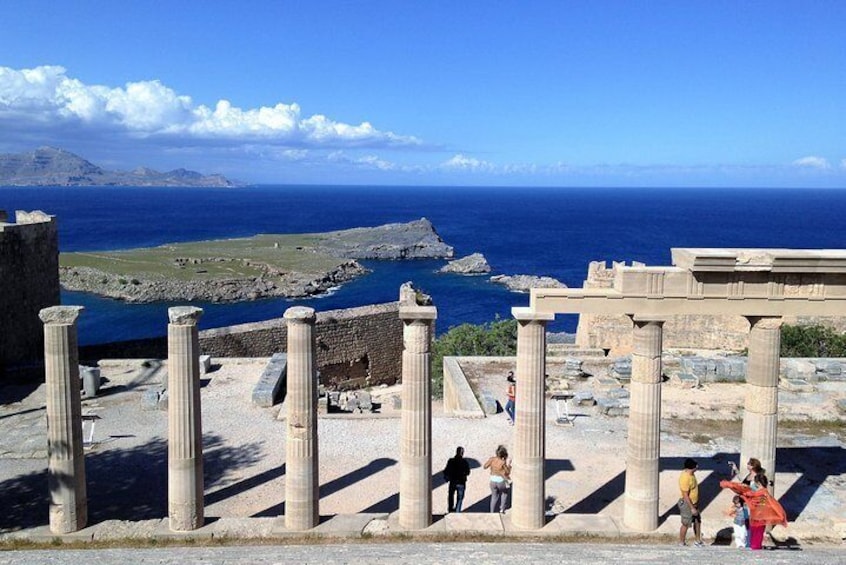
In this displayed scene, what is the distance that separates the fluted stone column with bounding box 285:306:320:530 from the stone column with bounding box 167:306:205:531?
1289 mm

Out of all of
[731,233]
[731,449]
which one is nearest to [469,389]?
[731,449]

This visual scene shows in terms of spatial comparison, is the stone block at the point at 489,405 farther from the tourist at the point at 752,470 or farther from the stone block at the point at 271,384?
the tourist at the point at 752,470

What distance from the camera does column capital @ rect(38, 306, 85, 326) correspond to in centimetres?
1007

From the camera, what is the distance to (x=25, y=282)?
23.5 m

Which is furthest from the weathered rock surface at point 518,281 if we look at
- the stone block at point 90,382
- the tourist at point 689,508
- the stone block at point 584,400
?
the tourist at point 689,508

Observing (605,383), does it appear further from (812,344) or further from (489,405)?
(812,344)

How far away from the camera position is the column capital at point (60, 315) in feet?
33.0

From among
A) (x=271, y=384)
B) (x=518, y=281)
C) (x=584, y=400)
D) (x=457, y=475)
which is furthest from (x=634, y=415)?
(x=518, y=281)

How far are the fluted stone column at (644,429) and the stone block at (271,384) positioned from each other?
10007 mm

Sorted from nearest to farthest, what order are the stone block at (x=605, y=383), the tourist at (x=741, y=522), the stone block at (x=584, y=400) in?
the tourist at (x=741, y=522)
the stone block at (x=584, y=400)
the stone block at (x=605, y=383)

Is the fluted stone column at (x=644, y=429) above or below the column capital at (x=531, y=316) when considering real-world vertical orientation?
below

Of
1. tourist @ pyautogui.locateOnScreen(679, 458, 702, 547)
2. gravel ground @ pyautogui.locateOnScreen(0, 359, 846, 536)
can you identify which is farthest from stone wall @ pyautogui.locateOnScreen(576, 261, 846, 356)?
tourist @ pyautogui.locateOnScreen(679, 458, 702, 547)

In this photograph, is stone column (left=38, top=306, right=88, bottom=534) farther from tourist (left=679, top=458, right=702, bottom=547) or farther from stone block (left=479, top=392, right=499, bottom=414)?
stone block (left=479, top=392, right=499, bottom=414)

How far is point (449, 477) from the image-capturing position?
1148 centimetres
